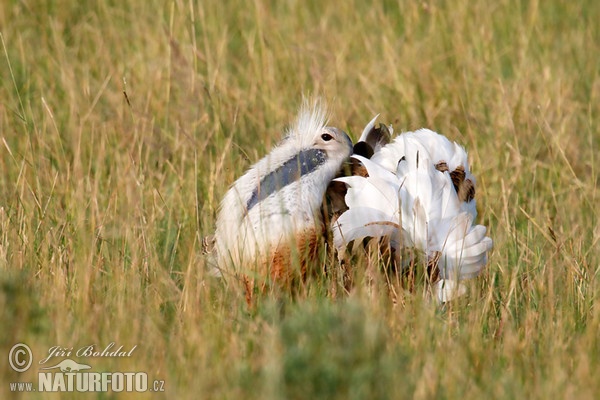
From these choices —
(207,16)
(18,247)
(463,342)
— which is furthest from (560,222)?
(207,16)

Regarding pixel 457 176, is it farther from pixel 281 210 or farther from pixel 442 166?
pixel 281 210

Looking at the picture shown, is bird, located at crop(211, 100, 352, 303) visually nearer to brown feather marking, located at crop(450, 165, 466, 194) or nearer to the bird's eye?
the bird's eye

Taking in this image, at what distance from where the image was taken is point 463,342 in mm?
3012

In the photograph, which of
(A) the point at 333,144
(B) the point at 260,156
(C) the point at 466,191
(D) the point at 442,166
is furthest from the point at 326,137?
(B) the point at 260,156

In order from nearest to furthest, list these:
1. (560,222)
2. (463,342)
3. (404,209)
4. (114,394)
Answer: (114,394), (463,342), (404,209), (560,222)

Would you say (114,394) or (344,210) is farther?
(344,210)

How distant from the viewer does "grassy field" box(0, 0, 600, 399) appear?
279cm

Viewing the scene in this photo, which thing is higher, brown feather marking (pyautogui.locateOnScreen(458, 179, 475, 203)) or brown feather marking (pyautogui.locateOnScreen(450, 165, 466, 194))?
brown feather marking (pyautogui.locateOnScreen(450, 165, 466, 194))

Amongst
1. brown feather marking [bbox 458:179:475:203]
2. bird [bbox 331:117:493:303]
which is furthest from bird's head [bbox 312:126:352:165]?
brown feather marking [bbox 458:179:475:203]

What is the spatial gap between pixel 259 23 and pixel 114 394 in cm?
345

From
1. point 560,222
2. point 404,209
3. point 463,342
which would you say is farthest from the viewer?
point 560,222

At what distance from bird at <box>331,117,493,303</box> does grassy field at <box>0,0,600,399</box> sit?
14cm

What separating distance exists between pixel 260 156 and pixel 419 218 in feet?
5.50

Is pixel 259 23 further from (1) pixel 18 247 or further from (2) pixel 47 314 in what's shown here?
(2) pixel 47 314
